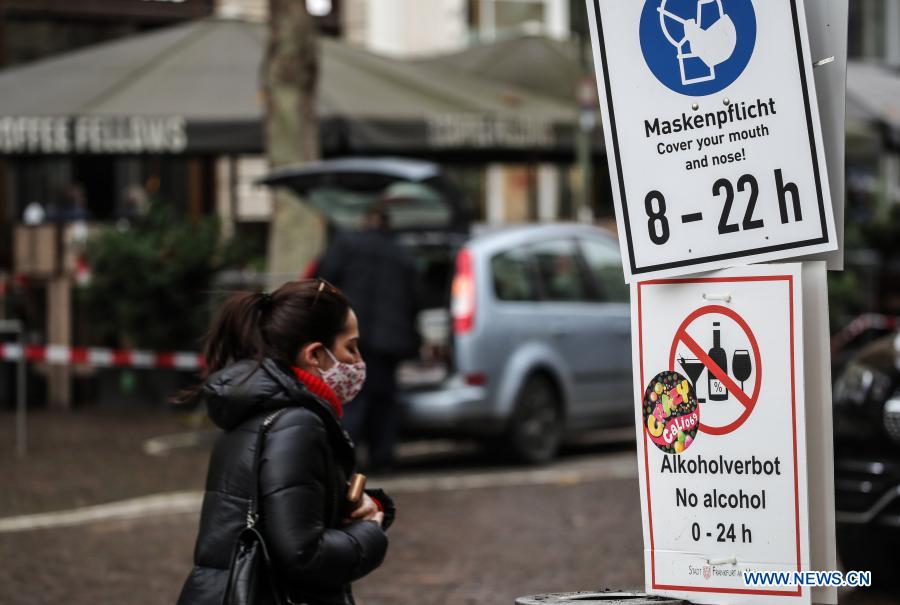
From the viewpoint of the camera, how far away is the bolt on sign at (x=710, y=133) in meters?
3.13

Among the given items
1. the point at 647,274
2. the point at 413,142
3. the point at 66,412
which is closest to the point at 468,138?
the point at 413,142

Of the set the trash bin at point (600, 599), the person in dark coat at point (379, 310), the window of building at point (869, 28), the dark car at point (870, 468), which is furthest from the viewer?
the window of building at point (869, 28)

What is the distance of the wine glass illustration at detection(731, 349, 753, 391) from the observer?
3164 millimetres

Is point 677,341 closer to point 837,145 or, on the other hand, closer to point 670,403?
point 670,403

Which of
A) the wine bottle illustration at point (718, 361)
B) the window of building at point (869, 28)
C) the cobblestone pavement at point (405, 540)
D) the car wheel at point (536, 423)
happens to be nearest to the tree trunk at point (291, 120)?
the cobblestone pavement at point (405, 540)

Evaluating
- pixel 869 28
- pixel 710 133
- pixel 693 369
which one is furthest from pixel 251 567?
pixel 869 28

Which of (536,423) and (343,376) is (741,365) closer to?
(343,376)

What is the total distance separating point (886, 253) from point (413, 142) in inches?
271

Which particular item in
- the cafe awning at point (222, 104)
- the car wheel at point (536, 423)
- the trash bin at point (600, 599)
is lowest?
the car wheel at point (536, 423)

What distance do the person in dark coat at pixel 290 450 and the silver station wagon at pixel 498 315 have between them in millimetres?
6838

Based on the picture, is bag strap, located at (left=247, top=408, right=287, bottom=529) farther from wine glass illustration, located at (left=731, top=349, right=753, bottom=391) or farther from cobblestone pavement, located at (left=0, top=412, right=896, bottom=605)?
cobblestone pavement, located at (left=0, top=412, right=896, bottom=605)

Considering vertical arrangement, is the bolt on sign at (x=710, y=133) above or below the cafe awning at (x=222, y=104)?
below

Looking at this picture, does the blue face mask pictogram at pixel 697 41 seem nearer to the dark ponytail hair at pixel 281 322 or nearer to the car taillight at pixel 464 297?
the dark ponytail hair at pixel 281 322

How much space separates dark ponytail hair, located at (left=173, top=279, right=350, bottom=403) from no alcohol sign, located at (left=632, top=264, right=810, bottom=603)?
79 cm
